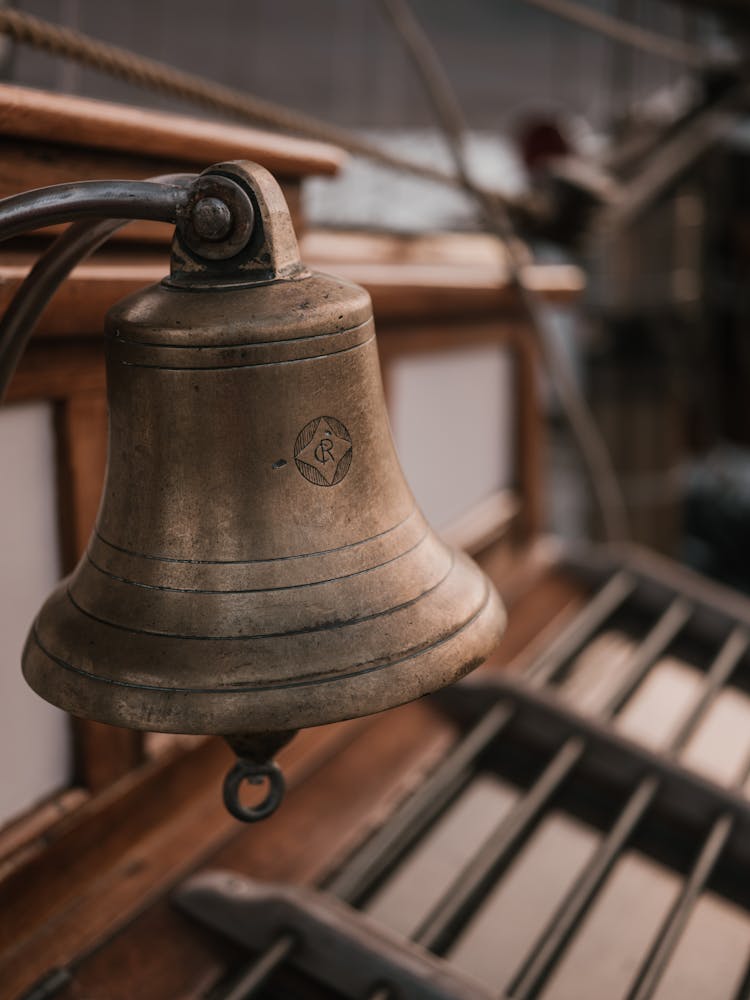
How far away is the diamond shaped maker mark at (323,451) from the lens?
0.58 metres

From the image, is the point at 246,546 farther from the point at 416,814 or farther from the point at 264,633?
the point at 416,814

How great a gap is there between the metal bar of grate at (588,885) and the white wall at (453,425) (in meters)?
0.53

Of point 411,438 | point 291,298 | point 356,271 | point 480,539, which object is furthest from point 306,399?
point 480,539

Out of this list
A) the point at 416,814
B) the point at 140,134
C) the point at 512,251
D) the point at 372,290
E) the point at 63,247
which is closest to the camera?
the point at 63,247

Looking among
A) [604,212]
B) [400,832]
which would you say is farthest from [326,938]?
[604,212]

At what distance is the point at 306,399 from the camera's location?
22.4 inches

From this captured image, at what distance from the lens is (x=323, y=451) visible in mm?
585

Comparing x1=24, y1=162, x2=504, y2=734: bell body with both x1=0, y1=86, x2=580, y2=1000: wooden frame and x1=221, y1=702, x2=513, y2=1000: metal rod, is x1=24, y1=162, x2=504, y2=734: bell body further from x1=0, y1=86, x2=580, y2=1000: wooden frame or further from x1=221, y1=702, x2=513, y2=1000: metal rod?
x1=221, y1=702, x2=513, y2=1000: metal rod

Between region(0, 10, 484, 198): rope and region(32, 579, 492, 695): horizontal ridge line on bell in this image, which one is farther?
region(0, 10, 484, 198): rope

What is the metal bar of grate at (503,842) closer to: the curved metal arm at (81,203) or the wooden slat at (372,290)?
the wooden slat at (372,290)

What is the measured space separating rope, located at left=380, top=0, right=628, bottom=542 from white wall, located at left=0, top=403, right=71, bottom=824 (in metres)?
0.73

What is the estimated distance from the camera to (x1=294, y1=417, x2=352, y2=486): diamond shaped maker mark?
22.7 inches

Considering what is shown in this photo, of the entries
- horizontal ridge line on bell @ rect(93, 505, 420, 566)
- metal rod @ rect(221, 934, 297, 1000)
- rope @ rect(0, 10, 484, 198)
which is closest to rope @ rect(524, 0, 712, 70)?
rope @ rect(0, 10, 484, 198)

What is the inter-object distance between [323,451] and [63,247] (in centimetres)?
22
